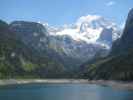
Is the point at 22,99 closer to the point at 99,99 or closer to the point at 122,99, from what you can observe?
the point at 99,99

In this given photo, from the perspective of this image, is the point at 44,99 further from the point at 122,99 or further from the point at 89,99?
the point at 122,99

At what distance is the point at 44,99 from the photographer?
15225 cm

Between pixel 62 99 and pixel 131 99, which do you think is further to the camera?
pixel 62 99

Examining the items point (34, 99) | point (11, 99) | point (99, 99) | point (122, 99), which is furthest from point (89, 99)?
point (11, 99)

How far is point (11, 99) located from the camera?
14800 centimetres

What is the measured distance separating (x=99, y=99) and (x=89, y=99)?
210 inches

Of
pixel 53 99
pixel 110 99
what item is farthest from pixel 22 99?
pixel 110 99

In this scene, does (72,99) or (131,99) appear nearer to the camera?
(131,99)

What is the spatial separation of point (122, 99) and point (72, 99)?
79.2ft

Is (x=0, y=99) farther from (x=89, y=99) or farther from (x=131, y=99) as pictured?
(x=131, y=99)

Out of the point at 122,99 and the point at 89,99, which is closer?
the point at 122,99

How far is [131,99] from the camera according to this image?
14100 centimetres

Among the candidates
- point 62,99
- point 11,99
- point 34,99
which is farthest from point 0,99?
point 62,99

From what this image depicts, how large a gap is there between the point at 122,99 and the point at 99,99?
11756mm
